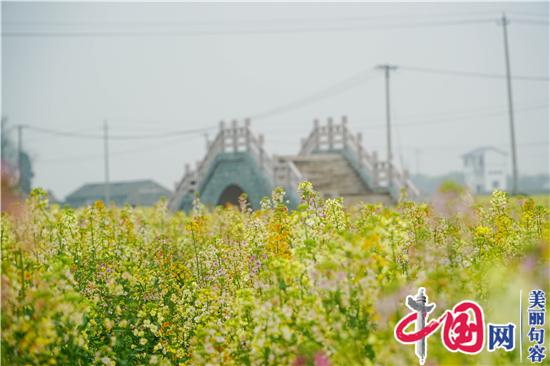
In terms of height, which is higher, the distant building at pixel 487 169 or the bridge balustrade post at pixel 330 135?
the distant building at pixel 487 169

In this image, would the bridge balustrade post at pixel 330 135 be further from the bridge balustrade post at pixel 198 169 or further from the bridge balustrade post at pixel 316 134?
the bridge balustrade post at pixel 198 169

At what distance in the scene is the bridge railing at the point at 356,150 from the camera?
1024 inches

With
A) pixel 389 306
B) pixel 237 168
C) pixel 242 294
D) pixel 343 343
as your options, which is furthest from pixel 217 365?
pixel 237 168

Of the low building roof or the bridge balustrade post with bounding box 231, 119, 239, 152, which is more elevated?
the low building roof

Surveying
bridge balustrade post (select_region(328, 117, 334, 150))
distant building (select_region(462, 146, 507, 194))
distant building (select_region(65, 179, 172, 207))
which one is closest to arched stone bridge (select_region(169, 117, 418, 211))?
bridge balustrade post (select_region(328, 117, 334, 150))

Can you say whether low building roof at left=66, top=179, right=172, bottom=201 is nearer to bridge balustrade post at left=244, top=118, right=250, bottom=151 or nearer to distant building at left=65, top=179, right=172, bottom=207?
distant building at left=65, top=179, right=172, bottom=207

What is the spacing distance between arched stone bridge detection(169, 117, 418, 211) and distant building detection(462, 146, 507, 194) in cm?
6898

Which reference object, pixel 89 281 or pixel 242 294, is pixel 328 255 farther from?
pixel 89 281

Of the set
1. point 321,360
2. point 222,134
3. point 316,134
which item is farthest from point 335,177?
point 321,360

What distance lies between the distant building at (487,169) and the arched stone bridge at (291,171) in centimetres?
6898

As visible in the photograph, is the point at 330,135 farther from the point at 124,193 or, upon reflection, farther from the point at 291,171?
the point at 124,193

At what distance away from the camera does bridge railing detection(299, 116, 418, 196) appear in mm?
26000

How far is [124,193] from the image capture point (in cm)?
8512

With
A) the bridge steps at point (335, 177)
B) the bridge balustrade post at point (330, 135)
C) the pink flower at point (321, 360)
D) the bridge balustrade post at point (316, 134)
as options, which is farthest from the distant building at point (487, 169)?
the pink flower at point (321, 360)
